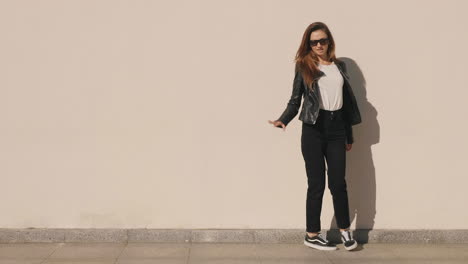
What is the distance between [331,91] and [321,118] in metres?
0.24

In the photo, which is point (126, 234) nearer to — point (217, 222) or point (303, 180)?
point (217, 222)

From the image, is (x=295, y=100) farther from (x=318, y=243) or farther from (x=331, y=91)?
(x=318, y=243)

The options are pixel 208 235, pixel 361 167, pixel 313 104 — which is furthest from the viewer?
pixel 361 167

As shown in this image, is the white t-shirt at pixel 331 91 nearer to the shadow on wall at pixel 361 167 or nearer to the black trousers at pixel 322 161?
the black trousers at pixel 322 161

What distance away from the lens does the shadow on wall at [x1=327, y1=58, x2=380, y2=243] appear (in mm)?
5074

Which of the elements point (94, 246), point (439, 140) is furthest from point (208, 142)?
point (439, 140)

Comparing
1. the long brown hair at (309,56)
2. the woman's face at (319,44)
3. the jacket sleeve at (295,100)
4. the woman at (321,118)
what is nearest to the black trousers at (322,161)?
the woman at (321,118)

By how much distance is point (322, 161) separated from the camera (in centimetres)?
476

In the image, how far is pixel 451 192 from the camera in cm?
513

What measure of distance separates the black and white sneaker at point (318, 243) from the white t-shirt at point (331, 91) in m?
1.13

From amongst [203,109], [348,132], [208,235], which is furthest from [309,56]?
[208,235]

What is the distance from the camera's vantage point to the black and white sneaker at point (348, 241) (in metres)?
4.73

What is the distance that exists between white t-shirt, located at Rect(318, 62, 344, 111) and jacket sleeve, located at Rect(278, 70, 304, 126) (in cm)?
17

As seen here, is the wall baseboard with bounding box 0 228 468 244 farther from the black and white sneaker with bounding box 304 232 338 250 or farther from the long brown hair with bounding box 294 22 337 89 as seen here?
the long brown hair with bounding box 294 22 337 89
